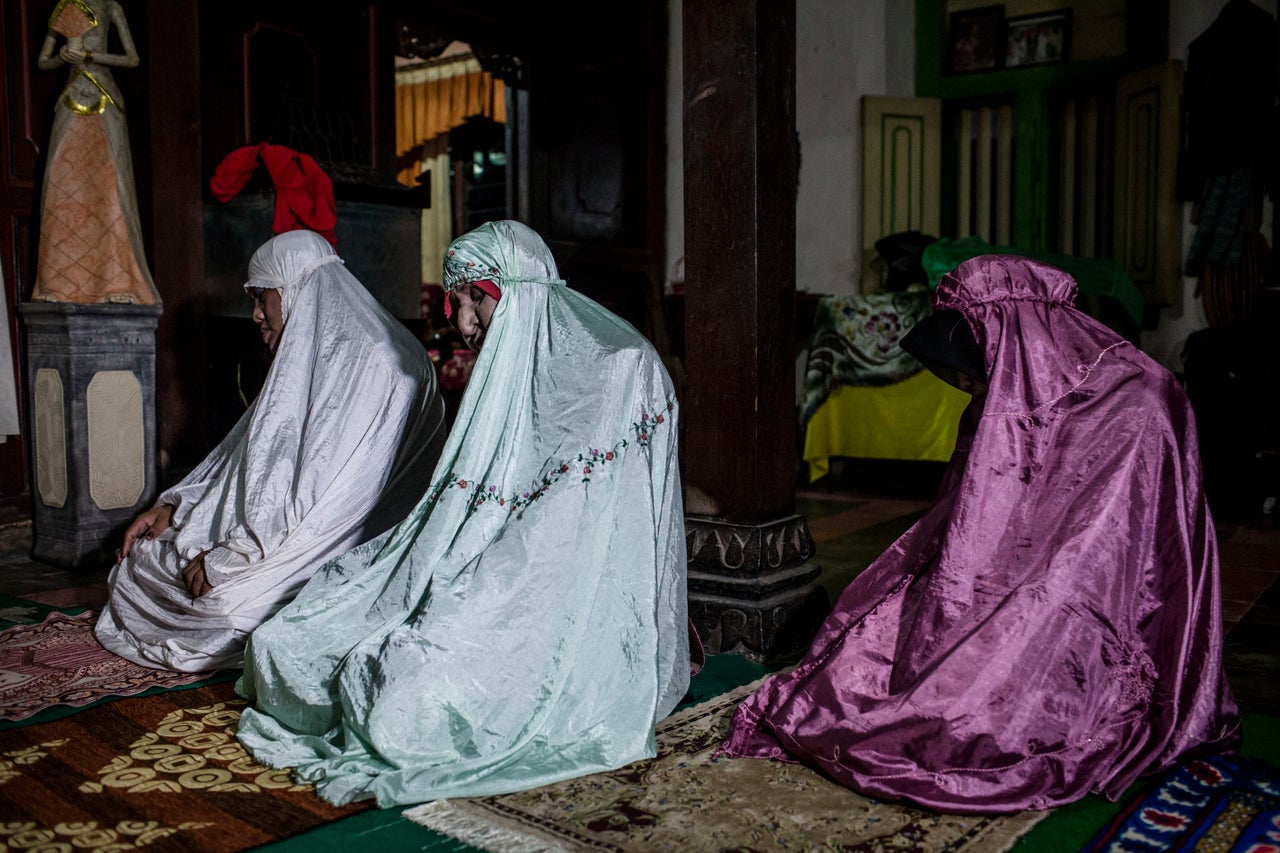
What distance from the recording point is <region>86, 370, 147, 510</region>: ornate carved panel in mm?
4555

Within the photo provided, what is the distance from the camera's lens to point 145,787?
224cm

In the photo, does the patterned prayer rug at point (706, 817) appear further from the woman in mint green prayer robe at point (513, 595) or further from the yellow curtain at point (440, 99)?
the yellow curtain at point (440, 99)

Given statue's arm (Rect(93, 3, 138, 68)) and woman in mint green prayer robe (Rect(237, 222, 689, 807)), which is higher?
statue's arm (Rect(93, 3, 138, 68))

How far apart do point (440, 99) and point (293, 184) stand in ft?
18.3

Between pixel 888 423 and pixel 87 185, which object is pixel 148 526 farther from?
pixel 888 423

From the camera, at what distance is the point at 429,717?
87.4 inches

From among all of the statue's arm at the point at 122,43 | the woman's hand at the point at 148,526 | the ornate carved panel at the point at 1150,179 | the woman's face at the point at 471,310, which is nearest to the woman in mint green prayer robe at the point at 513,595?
the woman's face at the point at 471,310

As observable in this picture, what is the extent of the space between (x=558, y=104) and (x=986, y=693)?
20.8ft

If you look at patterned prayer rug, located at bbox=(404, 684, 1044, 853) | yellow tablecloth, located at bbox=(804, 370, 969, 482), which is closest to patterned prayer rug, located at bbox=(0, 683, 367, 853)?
patterned prayer rug, located at bbox=(404, 684, 1044, 853)

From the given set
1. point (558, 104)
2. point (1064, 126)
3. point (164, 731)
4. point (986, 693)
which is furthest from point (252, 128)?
point (1064, 126)

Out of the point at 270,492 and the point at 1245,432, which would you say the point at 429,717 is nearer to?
the point at 270,492

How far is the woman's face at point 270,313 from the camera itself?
134 inches

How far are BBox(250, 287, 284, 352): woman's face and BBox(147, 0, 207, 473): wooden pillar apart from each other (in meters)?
2.10

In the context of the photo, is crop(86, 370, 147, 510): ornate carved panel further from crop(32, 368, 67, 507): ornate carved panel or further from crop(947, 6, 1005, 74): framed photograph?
crop(947, 6, 1005, 74): framed photograph
